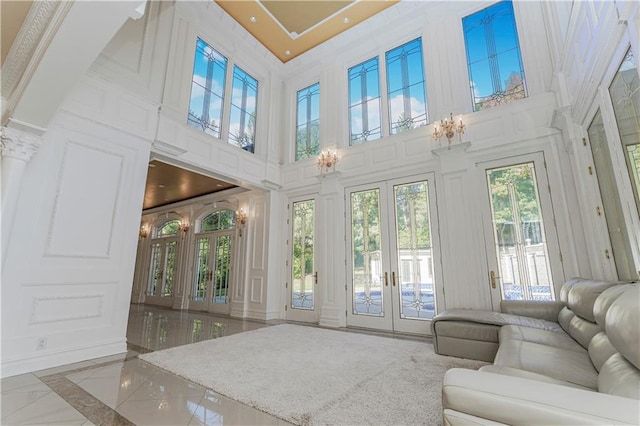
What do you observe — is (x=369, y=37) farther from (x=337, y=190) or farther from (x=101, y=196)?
(x=101, y=196)

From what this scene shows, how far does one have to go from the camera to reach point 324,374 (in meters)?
2.68

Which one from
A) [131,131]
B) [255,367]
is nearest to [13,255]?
[131,131]

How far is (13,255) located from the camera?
2.89 metres

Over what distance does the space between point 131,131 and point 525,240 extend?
5745 mm

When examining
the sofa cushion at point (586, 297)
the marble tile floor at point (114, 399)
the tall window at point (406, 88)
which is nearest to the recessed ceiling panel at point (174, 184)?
the marble tile floor at point (114, 399)

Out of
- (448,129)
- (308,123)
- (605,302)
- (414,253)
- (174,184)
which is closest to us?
(605,302)

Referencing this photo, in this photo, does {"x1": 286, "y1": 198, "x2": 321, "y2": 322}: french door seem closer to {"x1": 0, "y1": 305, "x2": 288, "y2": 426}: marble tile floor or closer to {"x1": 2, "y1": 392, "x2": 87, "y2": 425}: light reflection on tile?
{"x1": 0, "y1": 305, "x2": 288, "y2": 426}: marble tile floor

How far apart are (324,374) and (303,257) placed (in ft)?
11.1

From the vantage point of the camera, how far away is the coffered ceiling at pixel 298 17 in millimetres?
5246

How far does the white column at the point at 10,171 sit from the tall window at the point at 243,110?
3.24 metres

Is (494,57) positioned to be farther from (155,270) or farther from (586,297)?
(155,270)

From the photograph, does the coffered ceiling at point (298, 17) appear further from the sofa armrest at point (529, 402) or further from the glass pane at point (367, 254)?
the sofa armrest at point (529, 402)

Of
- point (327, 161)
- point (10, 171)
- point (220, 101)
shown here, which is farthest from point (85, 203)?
point (327, 161)

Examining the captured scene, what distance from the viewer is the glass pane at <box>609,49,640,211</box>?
80.5 inches
